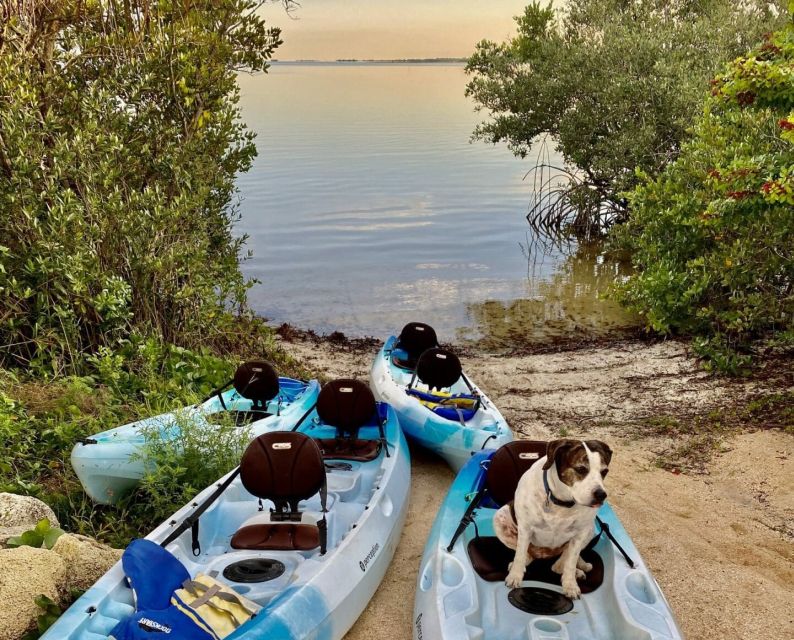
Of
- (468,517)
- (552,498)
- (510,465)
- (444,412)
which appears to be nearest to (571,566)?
(552,498)

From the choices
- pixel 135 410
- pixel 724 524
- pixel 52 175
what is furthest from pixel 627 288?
pixel 52 175

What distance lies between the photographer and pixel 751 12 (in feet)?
63.4

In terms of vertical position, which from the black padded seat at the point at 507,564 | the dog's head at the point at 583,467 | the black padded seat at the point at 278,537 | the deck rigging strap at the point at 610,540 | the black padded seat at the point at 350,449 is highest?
the dog's head at the point at 583,467

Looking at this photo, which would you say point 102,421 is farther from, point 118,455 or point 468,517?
point 468,517

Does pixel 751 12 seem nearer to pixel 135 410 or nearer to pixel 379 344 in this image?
pixel 379 344

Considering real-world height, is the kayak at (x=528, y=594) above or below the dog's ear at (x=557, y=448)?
below

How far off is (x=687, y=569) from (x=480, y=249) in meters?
18.5

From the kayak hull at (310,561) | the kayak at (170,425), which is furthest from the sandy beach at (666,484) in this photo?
the kayak at (170,425)

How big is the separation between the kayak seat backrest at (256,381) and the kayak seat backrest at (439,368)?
1.98m

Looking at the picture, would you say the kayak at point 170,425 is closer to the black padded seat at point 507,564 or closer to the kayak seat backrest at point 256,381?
the kayak seat backrest at point 256,381

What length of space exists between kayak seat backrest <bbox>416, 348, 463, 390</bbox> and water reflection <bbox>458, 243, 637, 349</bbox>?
5684mm

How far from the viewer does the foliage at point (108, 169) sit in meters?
8.41

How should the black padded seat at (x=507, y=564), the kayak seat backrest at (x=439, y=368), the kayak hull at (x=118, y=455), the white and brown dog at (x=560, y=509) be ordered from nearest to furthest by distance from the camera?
the white and brown dog at (x=560, y=509)
the black padded seat at (x=507, y=564)
the kayak hull at (x=118, y=455)
the kayak seat backrest at (x=439, y=368)

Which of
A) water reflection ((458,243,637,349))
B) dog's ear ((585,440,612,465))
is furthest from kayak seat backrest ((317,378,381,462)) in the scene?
water reflection ((458,243,637,349))
